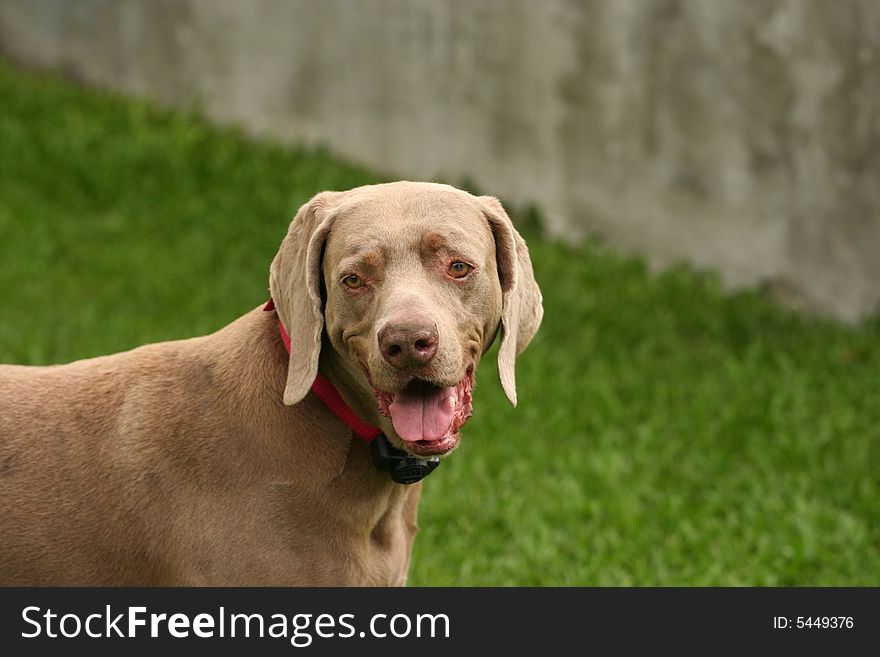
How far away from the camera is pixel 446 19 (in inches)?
373

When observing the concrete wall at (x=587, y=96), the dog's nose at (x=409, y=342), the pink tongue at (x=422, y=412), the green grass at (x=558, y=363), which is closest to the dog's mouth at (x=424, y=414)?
the pink tongue at (x=422, y=412)

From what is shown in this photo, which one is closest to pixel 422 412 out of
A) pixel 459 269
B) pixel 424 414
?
pixel 424 414

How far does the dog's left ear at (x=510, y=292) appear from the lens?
3465 millimetres

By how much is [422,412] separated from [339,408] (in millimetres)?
301

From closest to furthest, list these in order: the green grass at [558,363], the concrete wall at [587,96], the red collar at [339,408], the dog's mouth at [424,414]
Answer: the dog's mouth at [424,414], the red collar at [339,408], the green grass at [558,363], the concrete wall at [587,96]

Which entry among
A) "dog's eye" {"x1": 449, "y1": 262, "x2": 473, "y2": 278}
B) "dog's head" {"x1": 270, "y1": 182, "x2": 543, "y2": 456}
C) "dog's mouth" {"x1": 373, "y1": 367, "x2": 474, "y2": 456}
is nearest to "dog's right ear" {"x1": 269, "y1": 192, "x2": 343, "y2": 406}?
"dog's head" {"x1": 270, "y1": 182, "x2": 543, "y2": 456}

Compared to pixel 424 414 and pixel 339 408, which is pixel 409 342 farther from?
pixel 339 408

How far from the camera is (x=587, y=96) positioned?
9.09 m

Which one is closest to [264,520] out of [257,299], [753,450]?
[753,450]

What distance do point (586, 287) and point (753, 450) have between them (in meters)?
2.33

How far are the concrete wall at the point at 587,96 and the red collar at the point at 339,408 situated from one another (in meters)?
5.63

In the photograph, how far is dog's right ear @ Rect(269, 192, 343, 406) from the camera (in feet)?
10.8

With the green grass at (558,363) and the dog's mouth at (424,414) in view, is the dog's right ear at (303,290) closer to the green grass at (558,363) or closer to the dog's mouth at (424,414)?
the dog's mouth at (424,414)

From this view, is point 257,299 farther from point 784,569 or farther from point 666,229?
point 784,569
